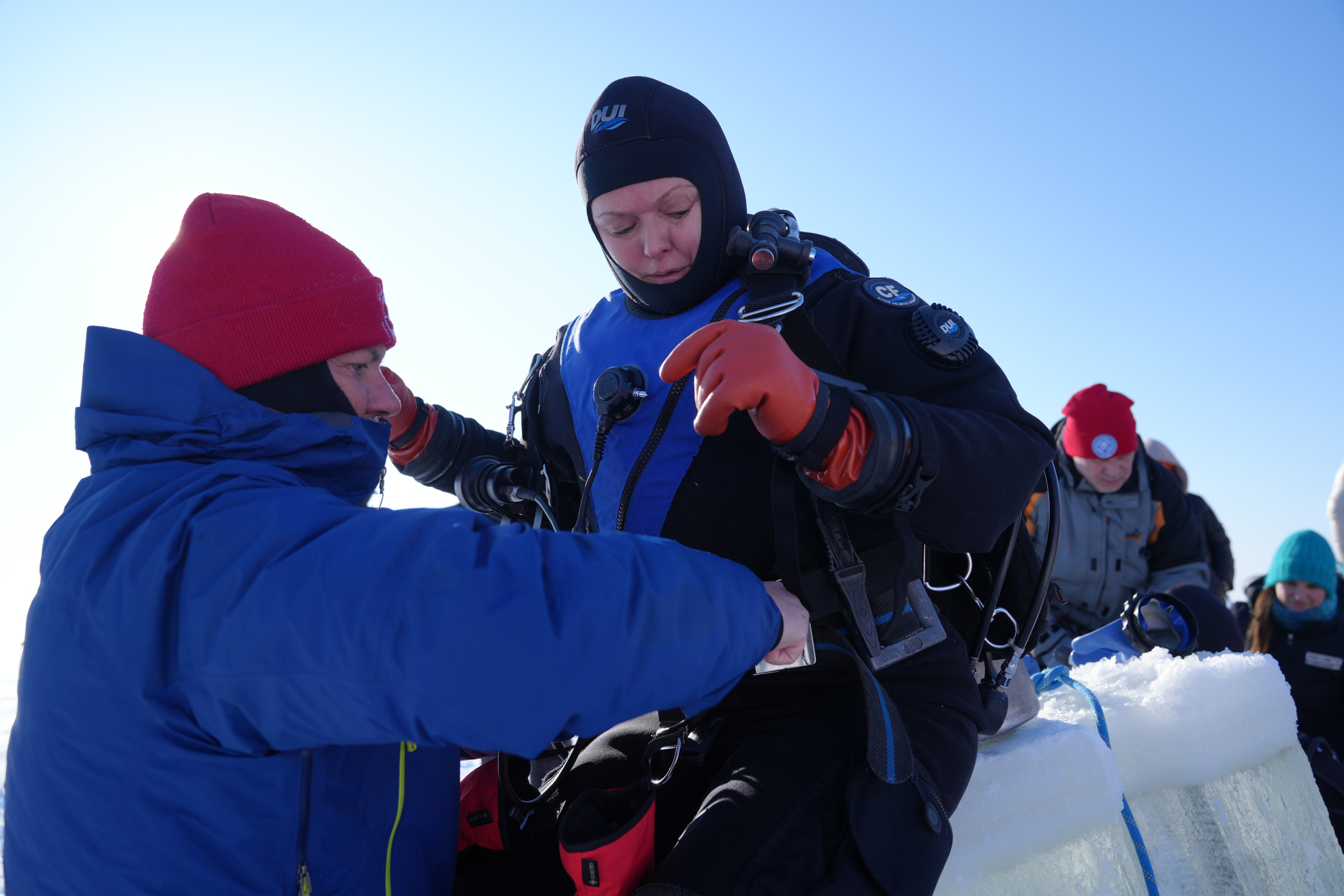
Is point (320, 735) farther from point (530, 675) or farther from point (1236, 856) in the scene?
point (1236, 856)

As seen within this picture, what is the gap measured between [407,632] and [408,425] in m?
1.46

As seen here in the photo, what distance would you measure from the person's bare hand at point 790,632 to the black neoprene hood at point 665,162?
0.80 m

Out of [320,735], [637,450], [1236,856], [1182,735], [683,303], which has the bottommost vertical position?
[1236,856]

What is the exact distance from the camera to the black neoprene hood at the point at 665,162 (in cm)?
186

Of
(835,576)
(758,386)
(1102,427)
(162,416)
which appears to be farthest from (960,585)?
(1102,427)

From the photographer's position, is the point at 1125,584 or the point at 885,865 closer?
the point at 885,865

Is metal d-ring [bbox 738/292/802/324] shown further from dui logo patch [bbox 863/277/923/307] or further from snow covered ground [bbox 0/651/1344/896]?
snow covered ground [bbox 0/651/1344/896]

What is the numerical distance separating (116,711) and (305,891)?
333 millimetres

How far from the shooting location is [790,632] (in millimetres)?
1289

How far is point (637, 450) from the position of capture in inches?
71.0

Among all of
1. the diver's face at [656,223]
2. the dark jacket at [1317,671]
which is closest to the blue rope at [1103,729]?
the diver's face at [656,223]

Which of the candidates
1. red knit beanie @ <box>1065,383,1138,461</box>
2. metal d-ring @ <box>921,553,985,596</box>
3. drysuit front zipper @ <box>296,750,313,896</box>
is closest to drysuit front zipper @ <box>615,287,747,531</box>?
metal d-ring @ <box>921,553,985,596</box>

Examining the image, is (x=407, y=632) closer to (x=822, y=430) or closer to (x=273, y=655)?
(x=273, y=655)

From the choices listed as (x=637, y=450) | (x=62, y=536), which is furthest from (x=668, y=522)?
(x=62, y=536)
